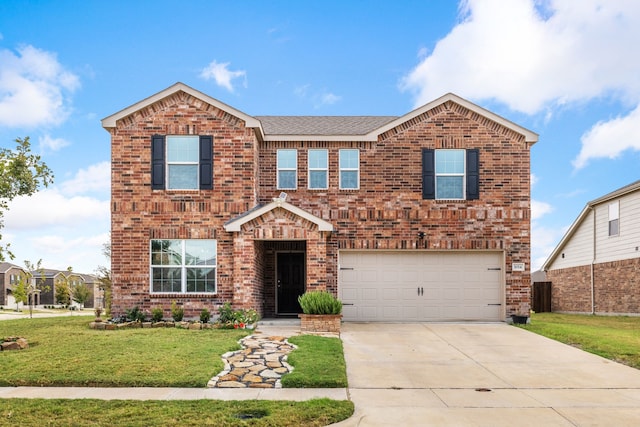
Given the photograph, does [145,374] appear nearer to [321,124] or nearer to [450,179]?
[450,179]

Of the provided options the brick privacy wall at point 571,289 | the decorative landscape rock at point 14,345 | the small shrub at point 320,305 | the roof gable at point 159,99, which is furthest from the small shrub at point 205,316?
the brick privacy wall at point 571,289

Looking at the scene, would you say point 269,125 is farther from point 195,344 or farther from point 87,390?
point 87,390

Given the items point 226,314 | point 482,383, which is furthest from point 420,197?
point 482,383

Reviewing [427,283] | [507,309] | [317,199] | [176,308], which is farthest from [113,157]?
[507,309]

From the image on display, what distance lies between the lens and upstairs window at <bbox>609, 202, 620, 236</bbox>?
2338 cm

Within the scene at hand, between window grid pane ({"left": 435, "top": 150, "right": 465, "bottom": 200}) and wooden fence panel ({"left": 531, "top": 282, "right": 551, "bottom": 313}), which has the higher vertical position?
window grid pane ({"left": 435, "top": 150, "right": 465, "bottom": 200})

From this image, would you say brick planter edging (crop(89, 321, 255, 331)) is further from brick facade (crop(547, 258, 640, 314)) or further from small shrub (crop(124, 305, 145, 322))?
brick facade (crop(547, 258, 640, 314))

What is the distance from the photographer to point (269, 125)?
1978 centimetres

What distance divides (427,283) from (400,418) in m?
10.8

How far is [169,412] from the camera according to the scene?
7.29 meters

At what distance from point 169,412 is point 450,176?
12733mm

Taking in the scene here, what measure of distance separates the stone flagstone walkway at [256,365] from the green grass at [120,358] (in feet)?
0.69

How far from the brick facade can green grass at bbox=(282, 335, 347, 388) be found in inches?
585

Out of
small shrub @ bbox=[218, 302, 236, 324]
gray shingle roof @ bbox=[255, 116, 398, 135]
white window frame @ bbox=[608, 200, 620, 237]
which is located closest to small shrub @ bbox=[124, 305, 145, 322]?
small shrub @ bbox=[218, 302, 236, 324]
